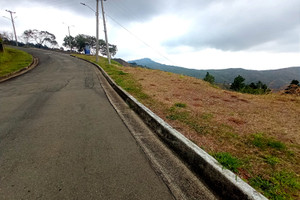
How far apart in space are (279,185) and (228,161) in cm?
54

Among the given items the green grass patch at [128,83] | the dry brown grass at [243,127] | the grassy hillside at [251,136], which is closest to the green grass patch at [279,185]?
the grassy hillside at [251,136]

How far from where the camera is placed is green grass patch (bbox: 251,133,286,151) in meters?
2.46

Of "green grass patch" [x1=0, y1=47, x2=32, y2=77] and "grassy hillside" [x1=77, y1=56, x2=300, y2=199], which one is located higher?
"grassy hillside" [x1=77, y1=56, x2=300, y2=199]

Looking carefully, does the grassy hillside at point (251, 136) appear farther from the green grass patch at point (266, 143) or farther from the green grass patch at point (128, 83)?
the green grass patch at point (128, 83)

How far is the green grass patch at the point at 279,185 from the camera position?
1.56 metres

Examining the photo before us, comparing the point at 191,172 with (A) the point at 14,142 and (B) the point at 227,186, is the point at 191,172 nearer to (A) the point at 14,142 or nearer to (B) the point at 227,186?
(B) the point at 227,186

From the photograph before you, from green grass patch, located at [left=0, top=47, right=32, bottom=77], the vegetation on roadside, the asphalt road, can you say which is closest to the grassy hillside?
the asphalt road

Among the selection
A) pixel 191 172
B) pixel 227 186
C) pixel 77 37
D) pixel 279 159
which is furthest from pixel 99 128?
pixel 77 37

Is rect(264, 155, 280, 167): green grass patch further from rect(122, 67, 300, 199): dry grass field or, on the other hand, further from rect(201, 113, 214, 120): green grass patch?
rect(201, 113, 214, 120): green grass patch

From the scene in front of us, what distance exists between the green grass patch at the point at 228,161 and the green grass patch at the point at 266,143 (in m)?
0.76

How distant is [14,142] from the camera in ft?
8.51

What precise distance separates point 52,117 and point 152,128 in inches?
101

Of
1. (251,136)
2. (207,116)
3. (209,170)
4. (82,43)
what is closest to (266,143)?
(251,136)

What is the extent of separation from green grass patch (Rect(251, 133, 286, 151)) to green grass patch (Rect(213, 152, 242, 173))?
76cm
